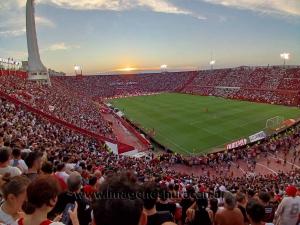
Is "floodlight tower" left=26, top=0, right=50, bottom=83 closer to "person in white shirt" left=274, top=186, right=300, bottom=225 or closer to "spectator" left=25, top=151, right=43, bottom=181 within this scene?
"spectator" left=25, top=151, right=43, bottom=181

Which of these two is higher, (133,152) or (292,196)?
(292,196)

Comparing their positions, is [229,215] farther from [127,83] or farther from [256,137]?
[127,83]

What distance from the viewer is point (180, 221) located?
24.3 feet

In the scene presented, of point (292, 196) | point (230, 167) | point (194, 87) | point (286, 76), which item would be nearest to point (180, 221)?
point (292, 196)

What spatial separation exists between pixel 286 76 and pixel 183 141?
5498 cm

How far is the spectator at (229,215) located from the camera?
550cm

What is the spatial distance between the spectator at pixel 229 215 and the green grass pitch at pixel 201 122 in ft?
102

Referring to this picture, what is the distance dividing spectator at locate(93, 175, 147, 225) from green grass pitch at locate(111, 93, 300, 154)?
111 feet

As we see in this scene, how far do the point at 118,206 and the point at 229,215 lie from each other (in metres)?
3.11

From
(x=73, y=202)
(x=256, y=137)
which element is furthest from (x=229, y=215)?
(x=256, y=137)

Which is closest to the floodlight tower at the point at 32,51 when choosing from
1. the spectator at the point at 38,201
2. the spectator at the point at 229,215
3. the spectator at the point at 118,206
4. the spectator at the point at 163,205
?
the spectator at the point at 163,205

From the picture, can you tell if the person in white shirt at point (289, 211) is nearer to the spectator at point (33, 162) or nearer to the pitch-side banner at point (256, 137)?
the spectator at point (33, 162)

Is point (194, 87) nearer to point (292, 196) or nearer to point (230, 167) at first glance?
point (230, 167)

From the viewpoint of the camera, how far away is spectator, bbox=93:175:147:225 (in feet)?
9.50
